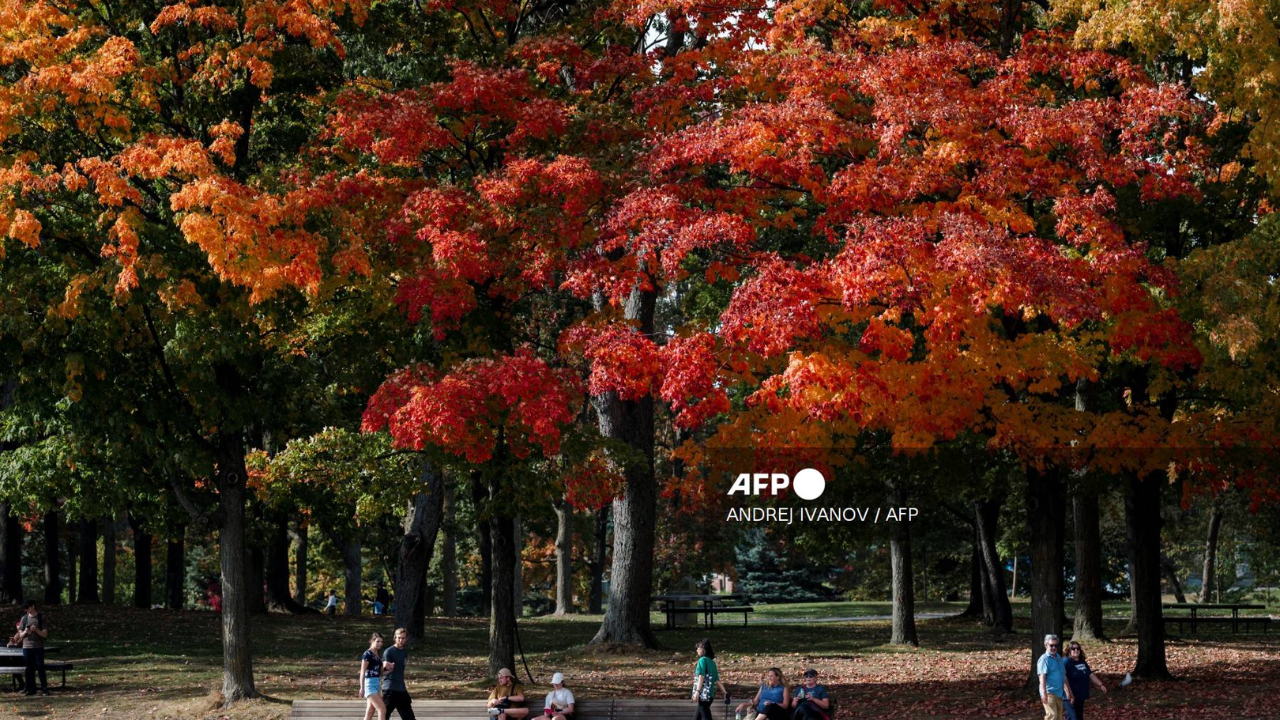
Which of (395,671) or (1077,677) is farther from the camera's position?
(395,671)

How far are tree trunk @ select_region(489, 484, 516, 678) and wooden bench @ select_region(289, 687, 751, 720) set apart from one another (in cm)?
233

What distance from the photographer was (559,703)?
51.4 ft

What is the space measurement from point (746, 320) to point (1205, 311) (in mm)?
5833

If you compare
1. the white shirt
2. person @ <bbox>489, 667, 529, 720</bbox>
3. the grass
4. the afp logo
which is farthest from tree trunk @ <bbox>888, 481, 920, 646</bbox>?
person @ <bbox>489, 667, 529, 720</bbox>

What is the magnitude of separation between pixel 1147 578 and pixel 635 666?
8446mm

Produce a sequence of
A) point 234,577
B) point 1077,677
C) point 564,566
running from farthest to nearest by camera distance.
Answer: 1. point 564,566
2. point 234,577
3. point 1077,677

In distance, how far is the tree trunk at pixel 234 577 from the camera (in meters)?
17.9

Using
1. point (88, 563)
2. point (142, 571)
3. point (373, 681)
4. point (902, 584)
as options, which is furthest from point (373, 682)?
point (142, 571)

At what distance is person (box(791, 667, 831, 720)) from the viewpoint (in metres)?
14.9

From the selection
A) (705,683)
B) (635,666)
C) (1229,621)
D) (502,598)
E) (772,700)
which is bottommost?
(1229,621)

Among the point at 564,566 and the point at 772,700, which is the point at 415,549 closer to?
the point at 772,700

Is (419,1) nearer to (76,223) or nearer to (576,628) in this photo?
(76,223)

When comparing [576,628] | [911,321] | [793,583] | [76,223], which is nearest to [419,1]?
[76,223]

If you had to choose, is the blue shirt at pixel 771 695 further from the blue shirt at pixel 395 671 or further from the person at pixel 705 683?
the blue shirt at pixel 395 671
